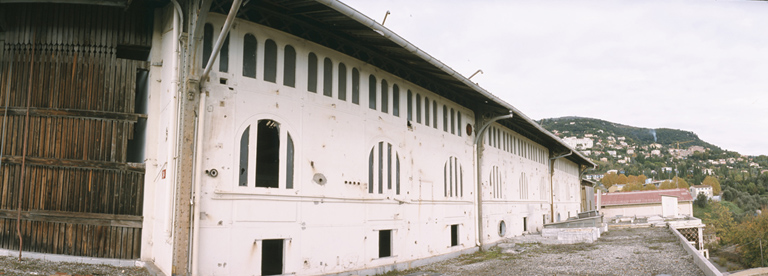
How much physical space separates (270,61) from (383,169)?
18.1 feet

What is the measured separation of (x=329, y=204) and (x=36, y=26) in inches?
340

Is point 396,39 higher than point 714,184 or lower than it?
higher

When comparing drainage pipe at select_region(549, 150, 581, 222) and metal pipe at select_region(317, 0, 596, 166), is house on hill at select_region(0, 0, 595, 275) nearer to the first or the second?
metal pipe at select_region(317, 0, 596, 166)

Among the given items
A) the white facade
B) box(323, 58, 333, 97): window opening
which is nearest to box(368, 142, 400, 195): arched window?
the white facade

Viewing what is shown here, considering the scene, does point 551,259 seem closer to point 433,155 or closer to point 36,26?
point 433,155

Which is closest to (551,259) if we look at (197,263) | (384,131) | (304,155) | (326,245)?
(384,131)

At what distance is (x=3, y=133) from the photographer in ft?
41.4

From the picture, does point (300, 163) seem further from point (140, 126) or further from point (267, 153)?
point (140, 126)

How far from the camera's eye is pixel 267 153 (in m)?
12.8

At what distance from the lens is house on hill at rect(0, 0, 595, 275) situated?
451 inches

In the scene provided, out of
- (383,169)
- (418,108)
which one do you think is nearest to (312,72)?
(383,169)

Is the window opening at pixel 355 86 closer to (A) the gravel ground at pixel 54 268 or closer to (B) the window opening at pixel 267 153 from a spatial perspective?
(B) the window opening at pixel 267 153

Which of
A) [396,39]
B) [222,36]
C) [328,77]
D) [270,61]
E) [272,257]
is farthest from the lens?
[328,77]

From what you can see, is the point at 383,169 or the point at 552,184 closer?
the point at 383,169
